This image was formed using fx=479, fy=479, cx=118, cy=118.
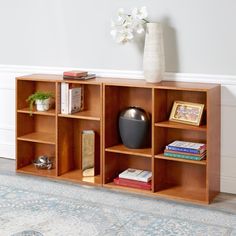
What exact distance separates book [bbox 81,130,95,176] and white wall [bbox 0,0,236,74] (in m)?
0.59

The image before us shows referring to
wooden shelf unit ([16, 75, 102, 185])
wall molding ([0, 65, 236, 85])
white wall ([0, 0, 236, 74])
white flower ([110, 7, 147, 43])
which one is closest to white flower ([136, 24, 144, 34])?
white flower ([110, 7, 147, 43])

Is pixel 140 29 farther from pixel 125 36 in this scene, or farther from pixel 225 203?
pixel 225 203

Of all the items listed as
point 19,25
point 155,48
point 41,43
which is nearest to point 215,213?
point 155,48

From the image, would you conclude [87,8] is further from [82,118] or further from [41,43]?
[82,118]

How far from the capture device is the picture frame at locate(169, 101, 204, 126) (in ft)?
11.0

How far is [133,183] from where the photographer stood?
3.56 m

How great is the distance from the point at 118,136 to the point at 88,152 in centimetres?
27

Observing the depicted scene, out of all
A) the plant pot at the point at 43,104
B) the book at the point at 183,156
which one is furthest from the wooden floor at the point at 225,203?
the plant pot at the point at 43,104

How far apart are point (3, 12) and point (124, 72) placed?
1.30 m

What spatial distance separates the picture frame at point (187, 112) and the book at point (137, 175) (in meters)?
0.46

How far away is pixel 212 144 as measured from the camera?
330cm

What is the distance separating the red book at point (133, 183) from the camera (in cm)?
351

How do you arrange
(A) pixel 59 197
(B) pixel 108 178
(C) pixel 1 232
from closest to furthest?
(C) pixel 1 232 → (A) pixel 59 197 → (B) pixel 108 178

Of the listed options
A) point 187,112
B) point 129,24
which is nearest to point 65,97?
point 129,24
